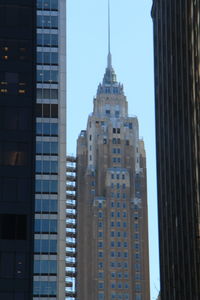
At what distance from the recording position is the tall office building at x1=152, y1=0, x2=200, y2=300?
3250 inches

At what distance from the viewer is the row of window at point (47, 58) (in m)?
117

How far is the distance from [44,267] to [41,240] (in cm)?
311

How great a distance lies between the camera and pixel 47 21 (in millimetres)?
120125

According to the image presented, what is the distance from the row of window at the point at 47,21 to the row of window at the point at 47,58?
397 centimetres

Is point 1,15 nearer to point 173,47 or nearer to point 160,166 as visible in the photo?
point 173,47

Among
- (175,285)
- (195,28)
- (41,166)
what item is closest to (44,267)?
(41,166)

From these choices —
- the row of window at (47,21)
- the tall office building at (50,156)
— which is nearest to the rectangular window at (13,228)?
the tall office building at (50,156)

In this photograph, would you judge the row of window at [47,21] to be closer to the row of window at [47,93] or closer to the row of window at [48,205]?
the row of window at [47,93]

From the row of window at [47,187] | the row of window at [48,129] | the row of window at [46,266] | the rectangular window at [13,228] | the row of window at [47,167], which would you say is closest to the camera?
the rectangular window at [13,228]

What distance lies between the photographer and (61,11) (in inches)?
Answer: 4791

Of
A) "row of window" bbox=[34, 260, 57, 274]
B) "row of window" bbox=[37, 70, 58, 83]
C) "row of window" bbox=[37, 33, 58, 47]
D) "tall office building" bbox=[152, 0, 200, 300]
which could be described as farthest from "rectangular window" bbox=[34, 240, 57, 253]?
"row of window" bbox=[37, 33, 58, 47]

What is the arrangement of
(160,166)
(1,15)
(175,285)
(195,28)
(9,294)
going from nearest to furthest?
(9,294) → (1,15) → (195,28) → (175,285) → (160,166)

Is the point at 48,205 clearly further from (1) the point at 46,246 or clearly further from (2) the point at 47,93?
(2) the point at 47,93

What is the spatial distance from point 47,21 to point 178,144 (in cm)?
3668
